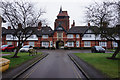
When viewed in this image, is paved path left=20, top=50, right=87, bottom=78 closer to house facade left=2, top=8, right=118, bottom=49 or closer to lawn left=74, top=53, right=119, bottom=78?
lawn left=74, top=53, right=119, bottom=78

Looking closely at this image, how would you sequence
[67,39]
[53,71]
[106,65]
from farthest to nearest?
[67,39] → [106,65] → [53,71]

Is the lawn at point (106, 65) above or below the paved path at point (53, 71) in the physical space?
above

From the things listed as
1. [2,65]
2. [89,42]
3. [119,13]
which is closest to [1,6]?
[2,65]

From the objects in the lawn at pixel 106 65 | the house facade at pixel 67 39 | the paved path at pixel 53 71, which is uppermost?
the house facade at pixel 67 39

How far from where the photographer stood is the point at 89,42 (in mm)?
41938

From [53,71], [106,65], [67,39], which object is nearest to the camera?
[53,71]

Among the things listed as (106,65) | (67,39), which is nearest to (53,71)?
(106,65)

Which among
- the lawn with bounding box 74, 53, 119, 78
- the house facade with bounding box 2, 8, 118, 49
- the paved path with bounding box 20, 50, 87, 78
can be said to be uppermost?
the house facade with bounding box 2, 8, 118, 49

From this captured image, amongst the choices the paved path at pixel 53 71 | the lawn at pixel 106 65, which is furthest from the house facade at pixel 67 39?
the paved path at pixel 53 71

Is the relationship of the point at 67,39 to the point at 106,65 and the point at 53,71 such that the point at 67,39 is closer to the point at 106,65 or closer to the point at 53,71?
the point at 106,65

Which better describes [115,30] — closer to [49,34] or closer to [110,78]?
[110,78]

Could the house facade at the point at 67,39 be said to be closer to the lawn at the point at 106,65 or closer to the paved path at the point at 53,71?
the lawn at the point at 106,65

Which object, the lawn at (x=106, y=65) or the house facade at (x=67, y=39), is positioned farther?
the house facade at (x=67, y=39)

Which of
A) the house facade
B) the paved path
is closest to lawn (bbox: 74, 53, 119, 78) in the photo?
the paved path
